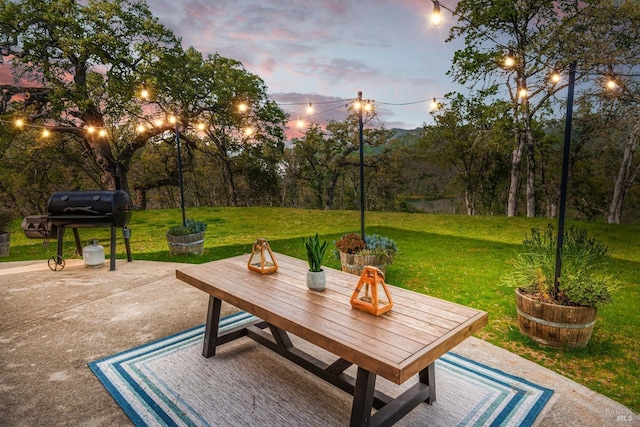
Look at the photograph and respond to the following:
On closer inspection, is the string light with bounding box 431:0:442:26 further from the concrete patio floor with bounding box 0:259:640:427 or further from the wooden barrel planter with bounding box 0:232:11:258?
the wooden barrel planter with bounding box 0:232:11:258

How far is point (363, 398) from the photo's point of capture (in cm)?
195

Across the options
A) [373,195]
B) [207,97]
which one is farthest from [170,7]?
[373,195]

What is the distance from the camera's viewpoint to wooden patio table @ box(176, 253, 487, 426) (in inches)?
68.7

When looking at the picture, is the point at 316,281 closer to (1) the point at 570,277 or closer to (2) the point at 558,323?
(2) the point at 558,323

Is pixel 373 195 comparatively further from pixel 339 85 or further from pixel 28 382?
pixel 28 382

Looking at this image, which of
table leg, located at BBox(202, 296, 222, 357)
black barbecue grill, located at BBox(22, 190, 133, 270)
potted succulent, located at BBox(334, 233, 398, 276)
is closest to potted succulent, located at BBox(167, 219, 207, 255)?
black barbecue grill, located at BBox(22, 190, 133, 270)

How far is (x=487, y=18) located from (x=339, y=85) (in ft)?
19.7

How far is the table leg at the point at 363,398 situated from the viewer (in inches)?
76.2

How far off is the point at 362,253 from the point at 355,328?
9.14 ft

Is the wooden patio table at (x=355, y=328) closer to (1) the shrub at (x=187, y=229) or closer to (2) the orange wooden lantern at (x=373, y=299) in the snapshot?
(2) the orange wooden lantern at (x=373, y=299)

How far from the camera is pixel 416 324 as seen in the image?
6.61 feet

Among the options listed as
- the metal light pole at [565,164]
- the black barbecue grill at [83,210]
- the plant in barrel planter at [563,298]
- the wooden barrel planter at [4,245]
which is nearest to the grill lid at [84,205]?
the black barbecue grill at [83,210]

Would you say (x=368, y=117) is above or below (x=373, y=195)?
above

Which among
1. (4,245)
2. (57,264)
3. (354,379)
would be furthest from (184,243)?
(354,379)
